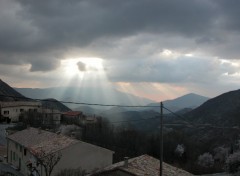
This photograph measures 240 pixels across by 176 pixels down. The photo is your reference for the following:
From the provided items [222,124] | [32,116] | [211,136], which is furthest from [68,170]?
[222,124]

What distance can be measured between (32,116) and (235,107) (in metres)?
77.0

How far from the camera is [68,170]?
123 feet

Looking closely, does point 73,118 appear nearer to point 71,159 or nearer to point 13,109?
point 13,109

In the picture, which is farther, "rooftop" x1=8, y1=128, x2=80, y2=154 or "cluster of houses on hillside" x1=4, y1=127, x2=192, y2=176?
"rooftop" x1=8, y1=128, x2=80, y2=154

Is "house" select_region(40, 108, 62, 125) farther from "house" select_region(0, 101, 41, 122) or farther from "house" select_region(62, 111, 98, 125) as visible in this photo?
"house" select_region(0, 101, 41, 122)

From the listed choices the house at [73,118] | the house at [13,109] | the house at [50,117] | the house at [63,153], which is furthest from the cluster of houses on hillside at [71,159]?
the house at [73,118]

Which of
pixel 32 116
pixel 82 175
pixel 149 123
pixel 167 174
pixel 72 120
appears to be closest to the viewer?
pixel 167 174

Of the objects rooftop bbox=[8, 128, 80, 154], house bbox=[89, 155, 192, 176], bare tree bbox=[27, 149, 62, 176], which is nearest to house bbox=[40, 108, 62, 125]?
rooftop bbox=[8, 128, 80, 154]

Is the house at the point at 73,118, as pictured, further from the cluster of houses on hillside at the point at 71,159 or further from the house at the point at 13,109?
the cluster of houses on hillside at the point at 71,159

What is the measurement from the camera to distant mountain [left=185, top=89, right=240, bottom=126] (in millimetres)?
130375

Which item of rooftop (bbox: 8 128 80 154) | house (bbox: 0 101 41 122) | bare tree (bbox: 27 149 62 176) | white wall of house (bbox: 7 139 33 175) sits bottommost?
white wall of house (bbox: 7 139 33 175)

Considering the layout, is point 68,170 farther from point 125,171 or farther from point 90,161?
point 125,171

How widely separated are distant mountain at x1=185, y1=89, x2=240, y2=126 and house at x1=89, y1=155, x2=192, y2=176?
91.0 m

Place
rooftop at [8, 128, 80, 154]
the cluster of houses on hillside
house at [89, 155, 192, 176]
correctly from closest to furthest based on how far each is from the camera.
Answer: house at [89, 155, 192, 176], the cluster of houses on hillside, rooftop at [8, 128, 80, 154]
